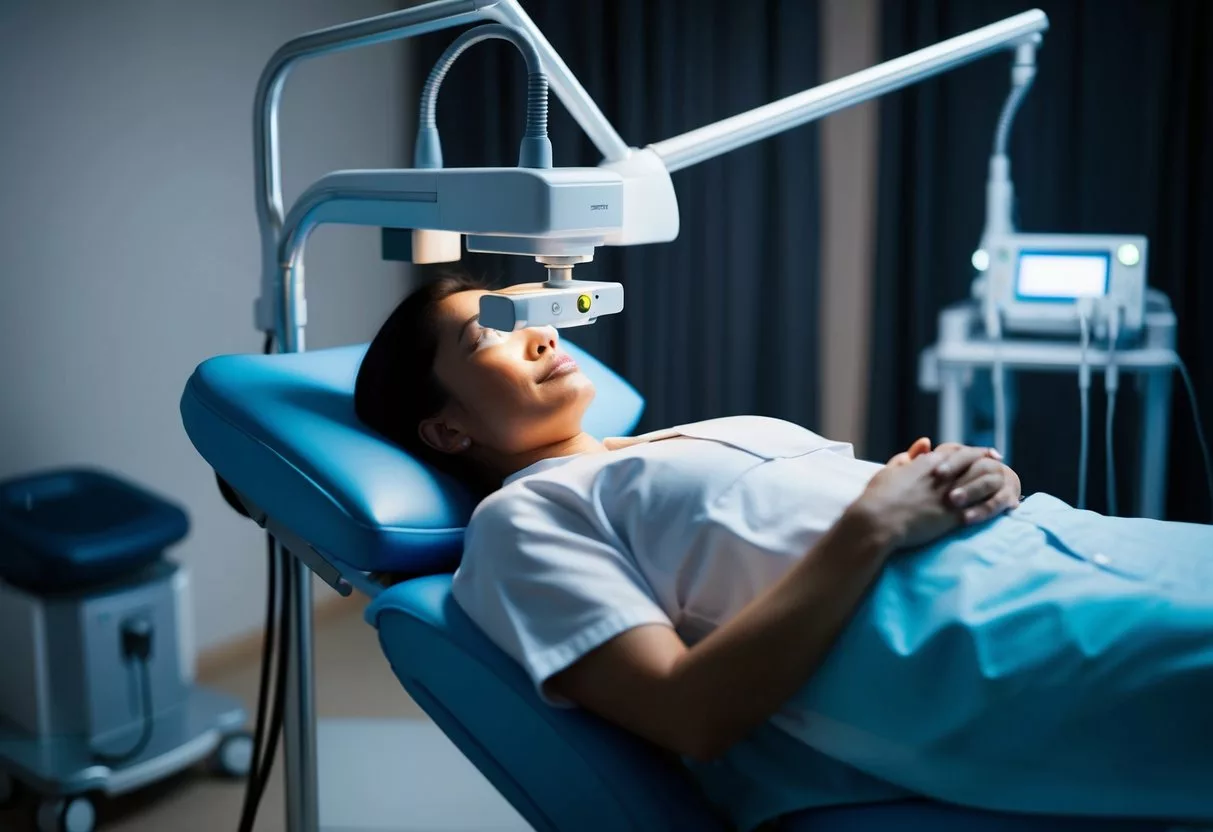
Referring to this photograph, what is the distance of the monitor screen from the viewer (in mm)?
2453

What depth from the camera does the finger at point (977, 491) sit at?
1.16 m

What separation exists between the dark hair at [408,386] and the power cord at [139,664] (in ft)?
3.19

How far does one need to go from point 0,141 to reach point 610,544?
1778 millimetres

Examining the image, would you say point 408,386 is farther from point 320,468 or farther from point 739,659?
point 739,659

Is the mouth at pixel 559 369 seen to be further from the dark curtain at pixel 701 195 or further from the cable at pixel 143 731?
the dark curtain at pixel 701 195

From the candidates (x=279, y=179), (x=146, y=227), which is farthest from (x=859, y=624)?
(x=146, y=227)

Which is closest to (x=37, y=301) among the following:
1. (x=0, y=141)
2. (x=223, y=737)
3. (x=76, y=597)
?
(x=0, y=141)

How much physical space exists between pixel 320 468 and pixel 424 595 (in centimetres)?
21

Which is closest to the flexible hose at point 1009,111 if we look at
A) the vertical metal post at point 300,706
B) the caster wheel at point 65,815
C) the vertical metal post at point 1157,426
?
the vertical metal post at point 1157,426

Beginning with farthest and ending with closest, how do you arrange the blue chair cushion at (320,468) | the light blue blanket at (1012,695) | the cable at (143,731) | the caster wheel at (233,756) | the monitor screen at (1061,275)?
the monitor screen at (1061,275) < the caster wheel at (233,756) < the cable at (143,731) < the blue chair cushion at (320,468) < the light blue blanket at (1012,695)

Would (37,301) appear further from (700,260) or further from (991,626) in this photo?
(991,626)

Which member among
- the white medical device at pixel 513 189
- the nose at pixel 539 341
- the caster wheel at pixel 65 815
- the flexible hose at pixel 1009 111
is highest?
the flexible hose at pixel 1009 111

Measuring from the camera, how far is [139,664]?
223cm

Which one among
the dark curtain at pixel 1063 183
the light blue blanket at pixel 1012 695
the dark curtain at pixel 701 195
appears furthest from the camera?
the dark curtain at pixel 701 195
